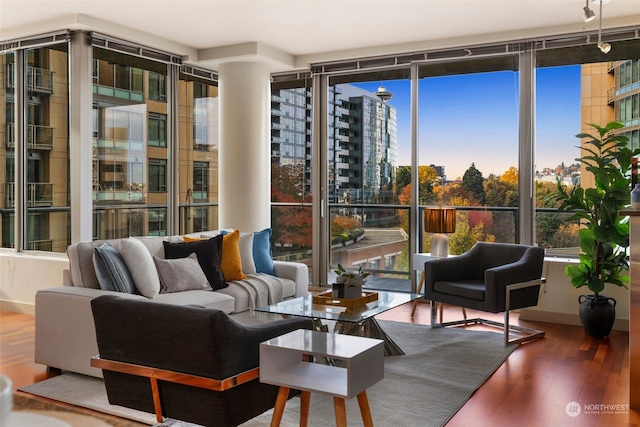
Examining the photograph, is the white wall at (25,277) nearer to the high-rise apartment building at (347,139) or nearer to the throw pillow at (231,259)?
the throw pillow at (231,259)

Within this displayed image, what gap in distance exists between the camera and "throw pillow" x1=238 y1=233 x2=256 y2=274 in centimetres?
542

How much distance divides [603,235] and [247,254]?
3.01 metres

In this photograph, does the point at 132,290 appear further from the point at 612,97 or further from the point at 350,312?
the point at 612,97

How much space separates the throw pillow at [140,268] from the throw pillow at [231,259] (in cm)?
80

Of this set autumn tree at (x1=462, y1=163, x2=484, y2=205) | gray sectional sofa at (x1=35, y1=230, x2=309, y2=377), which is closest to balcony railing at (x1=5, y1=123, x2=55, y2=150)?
gray sectional sofa at (x1=35, y1=230, x2=309, y2=377)

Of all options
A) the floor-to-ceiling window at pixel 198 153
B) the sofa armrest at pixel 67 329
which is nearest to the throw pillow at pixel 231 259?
the sofa armrest at pixel 67 329

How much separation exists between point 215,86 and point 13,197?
2.61m

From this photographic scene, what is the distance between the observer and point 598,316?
16.6 ft

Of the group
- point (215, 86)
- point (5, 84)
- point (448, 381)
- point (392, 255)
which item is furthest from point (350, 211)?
point (5, 84)

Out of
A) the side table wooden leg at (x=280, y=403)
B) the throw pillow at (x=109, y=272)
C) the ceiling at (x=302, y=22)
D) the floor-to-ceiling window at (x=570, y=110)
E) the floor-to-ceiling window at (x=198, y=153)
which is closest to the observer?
the side table wooden leg at (x=280, y=403)

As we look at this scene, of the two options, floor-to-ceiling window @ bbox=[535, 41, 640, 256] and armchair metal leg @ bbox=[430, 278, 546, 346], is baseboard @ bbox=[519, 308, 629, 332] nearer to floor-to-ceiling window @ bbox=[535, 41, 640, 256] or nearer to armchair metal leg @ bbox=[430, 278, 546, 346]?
armchair metal leg @ bbox=[430, 278, 546, 346]

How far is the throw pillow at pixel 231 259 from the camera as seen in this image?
514 cm

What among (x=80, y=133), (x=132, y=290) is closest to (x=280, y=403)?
(x=132, y=290)

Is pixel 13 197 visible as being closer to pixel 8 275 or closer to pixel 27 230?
pixel 27 230
